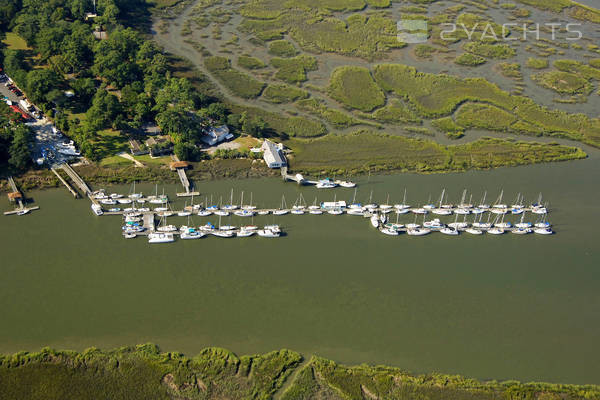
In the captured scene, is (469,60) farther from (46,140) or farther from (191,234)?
(46,140)

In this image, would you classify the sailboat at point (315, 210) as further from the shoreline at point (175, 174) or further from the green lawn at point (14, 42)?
the green lawn at point (14, 42)

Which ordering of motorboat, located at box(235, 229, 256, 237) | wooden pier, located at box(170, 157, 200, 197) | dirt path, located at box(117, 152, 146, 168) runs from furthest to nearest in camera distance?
1. dirt path, located at box(117, 152, 146, 168)
2. wooden pier, located at box(170, 157, 200, 197)
3. motorboat, located at box(235, 229, 256, 237)

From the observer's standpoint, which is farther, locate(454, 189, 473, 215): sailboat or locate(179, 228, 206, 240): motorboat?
locate(454, 189, 473, 215): sailboat

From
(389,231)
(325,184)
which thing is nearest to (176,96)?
(325,184)

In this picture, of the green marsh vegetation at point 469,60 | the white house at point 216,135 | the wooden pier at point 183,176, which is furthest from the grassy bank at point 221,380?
the green marsh vegetation at point 469,60

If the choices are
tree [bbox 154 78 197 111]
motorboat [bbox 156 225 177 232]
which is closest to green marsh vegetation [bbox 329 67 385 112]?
tree [bbox 154 78 197 111]

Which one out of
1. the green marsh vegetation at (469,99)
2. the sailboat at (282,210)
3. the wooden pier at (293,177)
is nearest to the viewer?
the sailboat at (282,210)

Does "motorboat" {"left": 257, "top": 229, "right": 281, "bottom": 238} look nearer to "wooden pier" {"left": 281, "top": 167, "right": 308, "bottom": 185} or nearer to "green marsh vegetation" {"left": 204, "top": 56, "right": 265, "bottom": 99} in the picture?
"wooden pier" {"left": 281, "top": 167, "right": 308, "bottom": 185}
